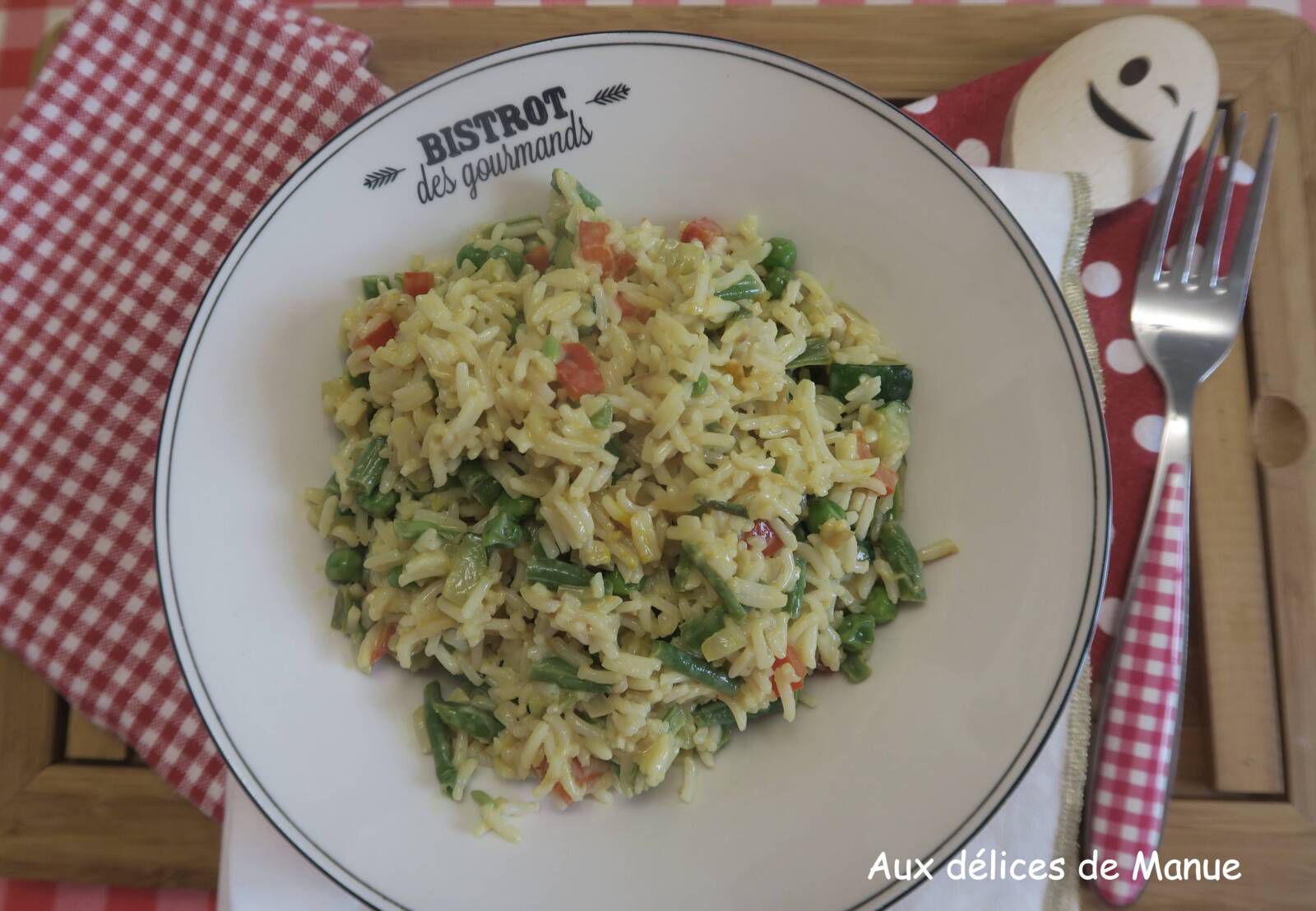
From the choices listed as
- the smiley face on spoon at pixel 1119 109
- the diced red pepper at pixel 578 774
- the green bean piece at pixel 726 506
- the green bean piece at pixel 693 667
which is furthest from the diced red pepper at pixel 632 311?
the smiley face on spoon at pixel 1119 109

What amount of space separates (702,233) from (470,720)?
5.16ft

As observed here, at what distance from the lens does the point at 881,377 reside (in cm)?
252

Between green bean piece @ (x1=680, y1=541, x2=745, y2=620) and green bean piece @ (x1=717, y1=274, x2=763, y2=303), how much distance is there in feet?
2.39

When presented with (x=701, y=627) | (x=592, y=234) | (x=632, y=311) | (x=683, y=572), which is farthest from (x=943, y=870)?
(x=592, y=234)

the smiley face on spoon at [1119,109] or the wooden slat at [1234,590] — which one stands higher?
the smiley face on spoon at [1119,109]

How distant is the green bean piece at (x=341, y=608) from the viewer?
2473 mm

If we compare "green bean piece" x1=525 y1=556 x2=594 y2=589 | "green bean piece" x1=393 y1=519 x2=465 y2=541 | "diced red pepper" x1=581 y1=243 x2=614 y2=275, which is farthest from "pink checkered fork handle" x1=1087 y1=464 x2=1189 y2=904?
"green bean piece" x1=393 y1=519 x2=465 y2=541

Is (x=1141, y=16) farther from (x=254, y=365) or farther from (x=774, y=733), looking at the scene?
(x=254, y=365)

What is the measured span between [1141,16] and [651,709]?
2987 mm

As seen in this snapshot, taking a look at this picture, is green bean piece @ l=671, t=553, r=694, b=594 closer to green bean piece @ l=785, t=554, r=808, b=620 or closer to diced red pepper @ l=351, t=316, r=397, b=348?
green bean piece @ l=785, t=554, r=808, b=620

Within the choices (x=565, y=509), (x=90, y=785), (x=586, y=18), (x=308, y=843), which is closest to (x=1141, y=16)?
(x=586, y=18)

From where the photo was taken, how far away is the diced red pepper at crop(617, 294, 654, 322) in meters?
2.47

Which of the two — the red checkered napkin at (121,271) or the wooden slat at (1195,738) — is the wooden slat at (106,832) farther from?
the wooden slat at (1195,738)

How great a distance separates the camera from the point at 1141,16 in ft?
Result: 10.3
